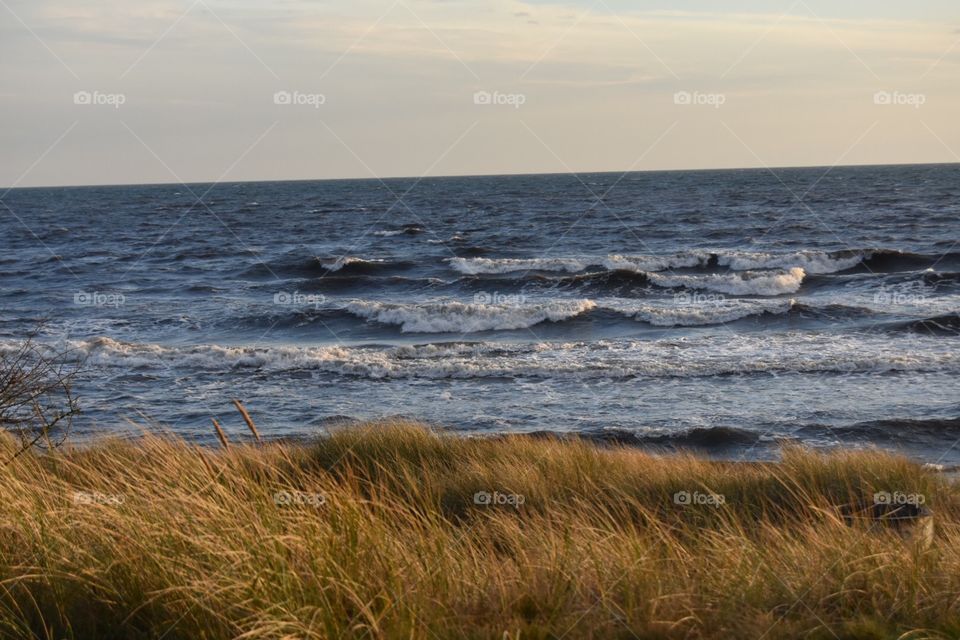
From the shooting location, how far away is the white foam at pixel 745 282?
87.3ft

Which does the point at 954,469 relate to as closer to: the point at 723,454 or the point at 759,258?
the point at 723,454

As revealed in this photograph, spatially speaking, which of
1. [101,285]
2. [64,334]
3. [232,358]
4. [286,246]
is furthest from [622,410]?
Answer: [286,246]

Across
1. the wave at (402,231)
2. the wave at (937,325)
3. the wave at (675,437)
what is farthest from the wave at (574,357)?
the wave at (402,231)

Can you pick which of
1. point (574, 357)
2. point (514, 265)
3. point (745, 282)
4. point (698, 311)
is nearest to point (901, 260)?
point (745, 282)

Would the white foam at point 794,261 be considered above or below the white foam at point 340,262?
below

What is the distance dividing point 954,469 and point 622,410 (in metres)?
4.64

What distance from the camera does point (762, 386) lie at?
14.1 metres

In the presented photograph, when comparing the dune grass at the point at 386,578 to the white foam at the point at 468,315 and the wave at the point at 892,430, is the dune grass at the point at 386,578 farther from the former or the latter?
the white foam at the point at 468,315

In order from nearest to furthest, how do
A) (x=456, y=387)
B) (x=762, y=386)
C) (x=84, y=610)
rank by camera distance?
1. (x=84, y=610)
2. (x=762, y=386)
3. (x=456, y=387)

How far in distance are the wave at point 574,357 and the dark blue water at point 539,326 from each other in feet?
0.23

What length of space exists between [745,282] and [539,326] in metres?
8.56

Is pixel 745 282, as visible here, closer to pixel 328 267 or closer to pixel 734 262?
pixel 734 262

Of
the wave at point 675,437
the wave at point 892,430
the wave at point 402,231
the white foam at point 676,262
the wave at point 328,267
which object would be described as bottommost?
the wave at point 892,430

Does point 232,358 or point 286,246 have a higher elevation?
point 286,246
